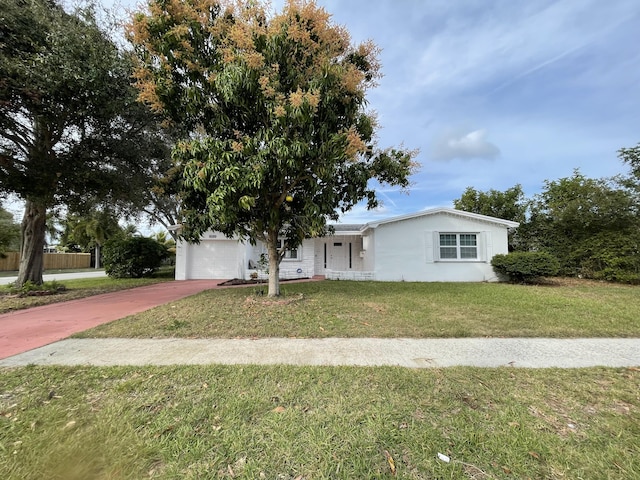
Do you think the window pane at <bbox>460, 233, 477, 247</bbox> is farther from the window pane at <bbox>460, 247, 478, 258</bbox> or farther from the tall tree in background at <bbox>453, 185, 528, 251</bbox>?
the tall tree in background at <bbox>453, 185, 528, 251</bbox>

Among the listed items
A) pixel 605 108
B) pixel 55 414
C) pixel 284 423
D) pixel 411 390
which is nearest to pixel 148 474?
pixel 284 423

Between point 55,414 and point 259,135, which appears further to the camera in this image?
point 259,135

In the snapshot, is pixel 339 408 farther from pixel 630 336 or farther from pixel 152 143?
pixel 152 143

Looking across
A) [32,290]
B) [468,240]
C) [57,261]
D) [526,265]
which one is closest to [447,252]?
[468,240]

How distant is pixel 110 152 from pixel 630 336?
45.5 feet

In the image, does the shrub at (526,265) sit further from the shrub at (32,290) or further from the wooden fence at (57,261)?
the wooden fence at (57,261)

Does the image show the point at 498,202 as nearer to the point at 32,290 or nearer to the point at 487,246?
the point at 487,246

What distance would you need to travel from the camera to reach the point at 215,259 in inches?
641

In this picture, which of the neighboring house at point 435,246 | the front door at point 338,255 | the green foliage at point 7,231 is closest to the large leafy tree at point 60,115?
the neighboring house at point 435,246

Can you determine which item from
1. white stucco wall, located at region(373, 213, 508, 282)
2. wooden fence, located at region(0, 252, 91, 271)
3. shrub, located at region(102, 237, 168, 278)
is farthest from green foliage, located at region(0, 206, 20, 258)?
white stucco wall, located at region(373, 213, 508, 282)

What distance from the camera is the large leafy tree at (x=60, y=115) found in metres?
6.71

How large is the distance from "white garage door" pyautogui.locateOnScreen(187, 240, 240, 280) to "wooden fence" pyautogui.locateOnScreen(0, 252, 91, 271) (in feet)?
81.0

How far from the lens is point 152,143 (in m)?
9.98

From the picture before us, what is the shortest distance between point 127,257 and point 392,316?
16038 millimetres
